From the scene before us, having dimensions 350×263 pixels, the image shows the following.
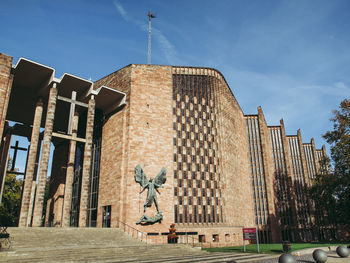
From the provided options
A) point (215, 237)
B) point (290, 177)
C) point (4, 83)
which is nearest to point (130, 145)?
point (4, 83)

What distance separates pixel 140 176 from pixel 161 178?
228 centimetres

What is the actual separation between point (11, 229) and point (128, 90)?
17.6m

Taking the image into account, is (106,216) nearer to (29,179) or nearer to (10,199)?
(29,179)

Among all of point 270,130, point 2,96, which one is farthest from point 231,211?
point 270,130

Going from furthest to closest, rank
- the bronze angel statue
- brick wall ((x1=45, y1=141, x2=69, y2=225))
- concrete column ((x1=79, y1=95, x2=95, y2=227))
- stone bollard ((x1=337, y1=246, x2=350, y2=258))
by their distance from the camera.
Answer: brick wall ((x1=45, y1=141, x2=69, y2=225))
the bronze angel statue
concrete column ((x1=79, y1=95, x2=95, y2=227))
stone bollard ((x1=337, y1=246, x2=350, y2=258))

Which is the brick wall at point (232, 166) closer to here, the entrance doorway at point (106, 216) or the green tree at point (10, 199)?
Result: the entrance doorway at point (106, 216)

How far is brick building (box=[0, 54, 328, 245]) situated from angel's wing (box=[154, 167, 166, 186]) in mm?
653

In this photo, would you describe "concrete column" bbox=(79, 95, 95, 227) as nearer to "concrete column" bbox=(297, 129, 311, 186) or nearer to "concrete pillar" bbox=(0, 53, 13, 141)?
"concrete pillar" bbox=(0, 53, 13, 141)

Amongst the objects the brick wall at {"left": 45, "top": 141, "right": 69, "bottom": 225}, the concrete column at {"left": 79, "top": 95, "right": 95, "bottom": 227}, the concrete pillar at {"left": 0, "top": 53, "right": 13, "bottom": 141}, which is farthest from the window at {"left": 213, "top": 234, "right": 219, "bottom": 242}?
the concrete pillar at {"left": 0, "top": 53, "right": 13, "bottom": 141}

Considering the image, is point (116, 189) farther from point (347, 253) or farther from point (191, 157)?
point (347, 253)

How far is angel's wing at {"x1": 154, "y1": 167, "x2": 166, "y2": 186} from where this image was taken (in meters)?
28.2

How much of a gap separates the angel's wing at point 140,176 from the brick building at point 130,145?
1.50 ft

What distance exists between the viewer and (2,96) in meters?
23.0

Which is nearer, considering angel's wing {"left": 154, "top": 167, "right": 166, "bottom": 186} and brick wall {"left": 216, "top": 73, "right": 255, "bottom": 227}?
angel's wing {"left": 154, "top": 167, "right": 166, "bottom": 186}
